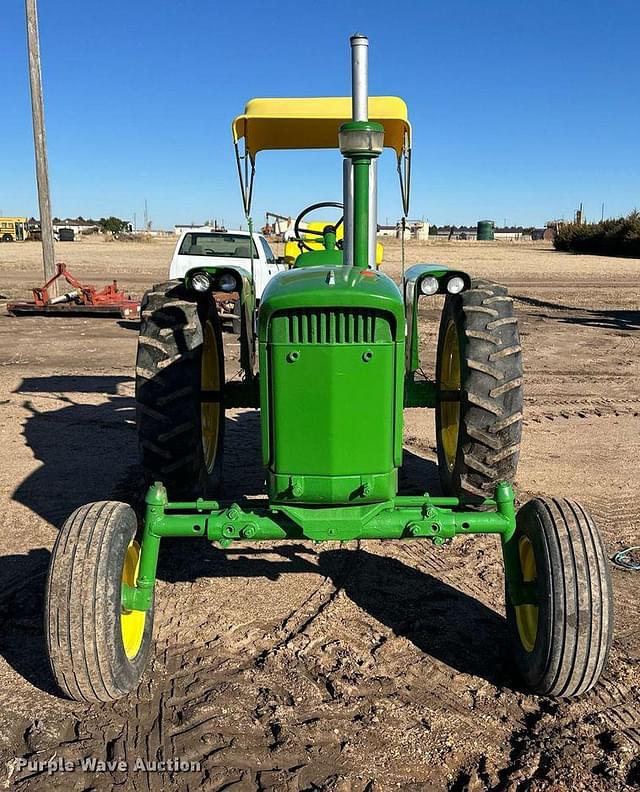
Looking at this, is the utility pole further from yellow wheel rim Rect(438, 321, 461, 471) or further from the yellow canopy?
yellow wheel rim Rect(438, 321, 461, 471)

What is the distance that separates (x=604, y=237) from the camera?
47.1m

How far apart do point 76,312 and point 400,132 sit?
1082cm

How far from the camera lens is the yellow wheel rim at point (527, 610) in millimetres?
3383

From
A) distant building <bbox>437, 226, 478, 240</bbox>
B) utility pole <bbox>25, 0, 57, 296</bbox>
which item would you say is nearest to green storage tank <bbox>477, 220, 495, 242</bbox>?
distant building <bbox>437, 226, 478, 240</bbox>

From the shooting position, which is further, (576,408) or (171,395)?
(576,408)

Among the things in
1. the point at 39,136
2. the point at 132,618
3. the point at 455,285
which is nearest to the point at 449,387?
the point at 455,285

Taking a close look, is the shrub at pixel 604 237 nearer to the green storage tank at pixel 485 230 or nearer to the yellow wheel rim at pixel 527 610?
the green storage tank at pixel 485 230

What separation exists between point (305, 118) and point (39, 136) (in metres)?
13.1

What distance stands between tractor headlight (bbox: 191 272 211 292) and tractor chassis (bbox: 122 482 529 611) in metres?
1.55

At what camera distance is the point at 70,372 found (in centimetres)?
993

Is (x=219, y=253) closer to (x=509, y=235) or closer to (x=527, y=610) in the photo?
(x=527, y=610)

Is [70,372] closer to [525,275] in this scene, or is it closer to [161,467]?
[161,467]

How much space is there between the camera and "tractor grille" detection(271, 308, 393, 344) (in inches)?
128

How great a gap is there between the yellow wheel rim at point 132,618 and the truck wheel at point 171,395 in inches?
33.2
